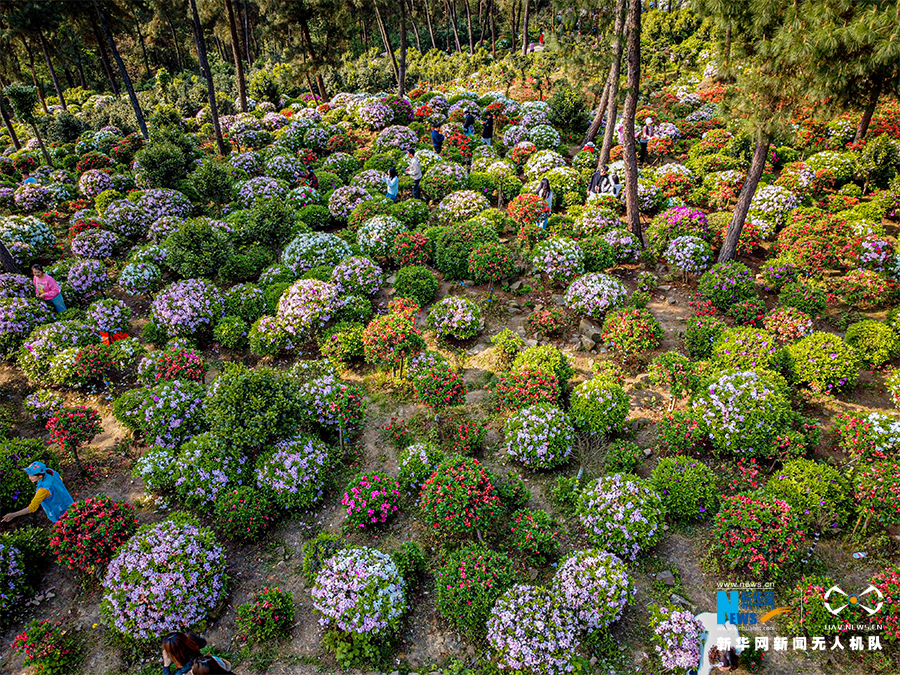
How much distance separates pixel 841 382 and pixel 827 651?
227 inches

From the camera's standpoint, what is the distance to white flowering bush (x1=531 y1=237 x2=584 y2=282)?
1448 cm

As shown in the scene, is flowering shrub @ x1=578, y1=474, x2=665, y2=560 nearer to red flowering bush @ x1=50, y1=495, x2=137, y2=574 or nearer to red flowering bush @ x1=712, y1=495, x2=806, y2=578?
red flowering bush @ x1=712, y1=495, x2=806, y2=578

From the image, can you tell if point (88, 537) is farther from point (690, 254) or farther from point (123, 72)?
point (123, 72)

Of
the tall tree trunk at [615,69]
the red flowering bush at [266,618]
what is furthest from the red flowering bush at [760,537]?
the tall tree trunk at [615,69]

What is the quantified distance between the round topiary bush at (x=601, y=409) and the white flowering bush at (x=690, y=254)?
639 centimetres

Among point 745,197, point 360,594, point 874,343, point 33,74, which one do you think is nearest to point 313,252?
point 360,594

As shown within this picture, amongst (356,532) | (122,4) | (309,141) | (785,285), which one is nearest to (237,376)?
(356,532)

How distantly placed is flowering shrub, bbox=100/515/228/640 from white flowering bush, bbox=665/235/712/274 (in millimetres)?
13803

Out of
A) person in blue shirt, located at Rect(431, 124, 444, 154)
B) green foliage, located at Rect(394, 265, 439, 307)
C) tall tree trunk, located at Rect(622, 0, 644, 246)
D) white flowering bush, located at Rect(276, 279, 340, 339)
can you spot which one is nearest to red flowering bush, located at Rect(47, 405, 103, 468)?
white flowering bush, located at Rect(276, 279, 340, 339)

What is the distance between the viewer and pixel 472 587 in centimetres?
733

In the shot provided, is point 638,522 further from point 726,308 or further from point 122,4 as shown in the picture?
point 122,4

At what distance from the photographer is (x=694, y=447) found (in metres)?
9.95

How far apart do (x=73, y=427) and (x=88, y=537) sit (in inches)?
133

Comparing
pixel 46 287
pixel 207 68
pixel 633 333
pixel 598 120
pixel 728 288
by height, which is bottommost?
pixel 633 333
